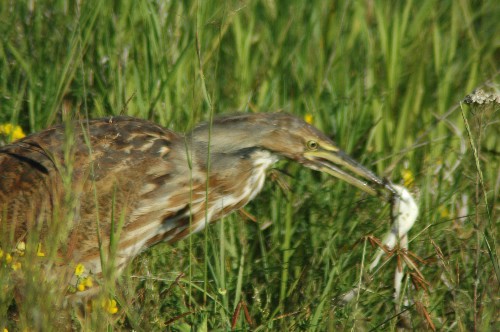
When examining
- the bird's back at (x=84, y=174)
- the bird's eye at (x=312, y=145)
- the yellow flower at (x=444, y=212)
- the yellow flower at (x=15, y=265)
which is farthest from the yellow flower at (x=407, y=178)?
the yellow flower at (x=15, y=265)

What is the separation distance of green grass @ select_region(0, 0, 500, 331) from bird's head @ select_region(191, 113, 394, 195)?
11 centimetres

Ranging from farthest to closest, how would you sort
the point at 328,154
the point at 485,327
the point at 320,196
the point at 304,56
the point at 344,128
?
the point at 304,56
the point at 344,128
the point at 320,196
the point at 328,154
the point at 485,327

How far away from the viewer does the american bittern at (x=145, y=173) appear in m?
3.25

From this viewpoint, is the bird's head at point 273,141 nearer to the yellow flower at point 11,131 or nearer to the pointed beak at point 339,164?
the pointed beak at point 339,164

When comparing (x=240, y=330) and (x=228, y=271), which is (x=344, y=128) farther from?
(x=240, y=330)

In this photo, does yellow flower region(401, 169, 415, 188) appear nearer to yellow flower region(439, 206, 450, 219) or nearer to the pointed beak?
yellow flower region(439, 206, 450, 219)

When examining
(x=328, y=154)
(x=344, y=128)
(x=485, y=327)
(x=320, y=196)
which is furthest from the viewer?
(x=344, y=128)

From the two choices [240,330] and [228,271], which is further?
[228,271]

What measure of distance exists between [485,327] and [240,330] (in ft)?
2.62

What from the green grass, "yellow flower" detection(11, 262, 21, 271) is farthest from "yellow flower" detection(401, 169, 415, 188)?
"yellow flower" detection(11, 262, 21, 271)

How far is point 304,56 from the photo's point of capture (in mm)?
4520

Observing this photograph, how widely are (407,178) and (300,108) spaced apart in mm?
698

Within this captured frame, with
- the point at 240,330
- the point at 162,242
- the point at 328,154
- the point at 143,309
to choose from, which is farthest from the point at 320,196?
the point at 143,309

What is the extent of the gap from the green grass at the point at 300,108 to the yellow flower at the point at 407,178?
0.04 metres
